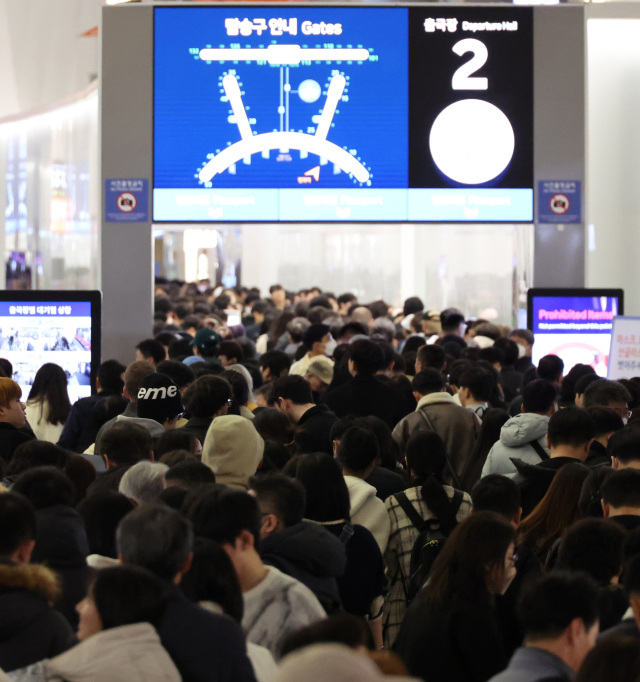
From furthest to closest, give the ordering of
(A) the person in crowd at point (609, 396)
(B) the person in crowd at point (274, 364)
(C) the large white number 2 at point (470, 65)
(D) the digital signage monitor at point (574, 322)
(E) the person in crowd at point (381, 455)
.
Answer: (C) the large white number 2 at point (470, 65)
(D) the digital signage monitor at point (574, 322)
(B) the person in crowd at point (274, 364)
(A) the person in crowd at point (609, 396)
(E) the person in crowd at point (381, 455)

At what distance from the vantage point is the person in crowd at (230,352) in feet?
24.5

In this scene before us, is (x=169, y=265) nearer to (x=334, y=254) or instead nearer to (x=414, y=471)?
(x=334, y=254)

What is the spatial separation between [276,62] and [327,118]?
1.98 ft

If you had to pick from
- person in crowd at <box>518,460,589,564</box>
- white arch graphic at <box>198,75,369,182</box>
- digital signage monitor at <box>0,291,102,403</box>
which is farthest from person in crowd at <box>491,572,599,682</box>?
white arch graphic at <box>198,75,369,182</box>

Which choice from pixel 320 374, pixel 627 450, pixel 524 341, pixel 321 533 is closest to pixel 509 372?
pixel 524 341

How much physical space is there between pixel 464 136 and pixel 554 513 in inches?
207

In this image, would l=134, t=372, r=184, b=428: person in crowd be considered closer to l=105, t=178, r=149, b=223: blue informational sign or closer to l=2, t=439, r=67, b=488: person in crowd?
l=2, t=439, r=67, b=488: person in crowd

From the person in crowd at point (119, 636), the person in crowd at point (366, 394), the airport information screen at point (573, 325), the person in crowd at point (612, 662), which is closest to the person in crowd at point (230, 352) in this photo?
the person in crowd at point (366, 394)

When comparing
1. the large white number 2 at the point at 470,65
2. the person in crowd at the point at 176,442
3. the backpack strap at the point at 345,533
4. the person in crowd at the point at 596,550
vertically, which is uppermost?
the large white number 2 at the point at 470,65

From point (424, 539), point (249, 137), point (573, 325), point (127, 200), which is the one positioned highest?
point (249, 137)

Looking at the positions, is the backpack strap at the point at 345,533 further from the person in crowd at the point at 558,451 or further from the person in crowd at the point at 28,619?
the person in crowd at the point at 28,619

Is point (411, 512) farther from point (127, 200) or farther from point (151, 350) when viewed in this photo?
point (127, 200)

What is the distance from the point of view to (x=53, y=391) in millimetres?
6250

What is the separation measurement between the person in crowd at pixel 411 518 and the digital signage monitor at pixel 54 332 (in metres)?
3.99
